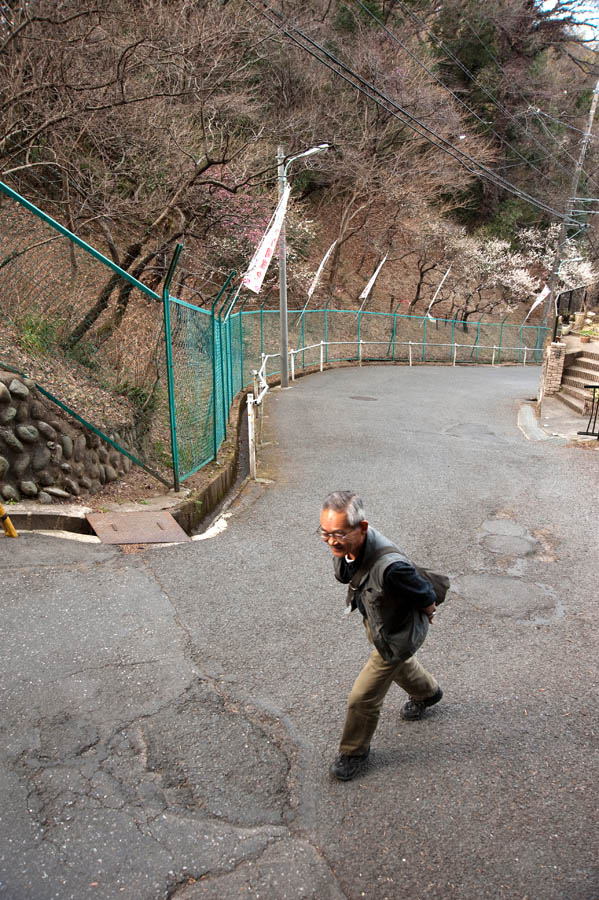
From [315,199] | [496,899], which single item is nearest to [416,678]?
[496,899]

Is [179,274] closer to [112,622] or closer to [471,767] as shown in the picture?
[112,622]

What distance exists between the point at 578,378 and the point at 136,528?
15.6 metres

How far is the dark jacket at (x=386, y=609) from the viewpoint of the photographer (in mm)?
2932

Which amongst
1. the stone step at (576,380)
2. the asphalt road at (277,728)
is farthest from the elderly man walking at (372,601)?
the stone step at (576,380)

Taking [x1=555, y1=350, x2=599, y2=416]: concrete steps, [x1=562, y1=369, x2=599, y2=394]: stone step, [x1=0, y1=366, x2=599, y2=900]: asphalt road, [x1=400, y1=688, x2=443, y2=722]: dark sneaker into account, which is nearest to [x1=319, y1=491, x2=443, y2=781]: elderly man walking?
[x1=0, y1=366, x2=599, y2=900]: asphalt road

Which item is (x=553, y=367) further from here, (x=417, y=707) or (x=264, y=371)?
(x=417, y=707)

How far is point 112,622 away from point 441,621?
2546 mm

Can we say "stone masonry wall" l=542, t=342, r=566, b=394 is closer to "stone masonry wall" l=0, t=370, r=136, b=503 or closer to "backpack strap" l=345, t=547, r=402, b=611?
"stone masonry wall" l=0, t=370, r=136, b=503

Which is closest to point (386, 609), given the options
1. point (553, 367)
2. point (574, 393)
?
point (574, 393)

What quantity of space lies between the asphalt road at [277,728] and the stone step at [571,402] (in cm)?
956

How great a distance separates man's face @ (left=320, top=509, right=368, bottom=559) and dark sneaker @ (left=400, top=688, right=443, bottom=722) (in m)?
1.30

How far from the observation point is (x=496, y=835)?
2.82 m

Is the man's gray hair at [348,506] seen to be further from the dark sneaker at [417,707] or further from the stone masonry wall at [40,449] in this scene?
the stone masonry wall at [40,449]

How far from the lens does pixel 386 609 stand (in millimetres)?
2957
